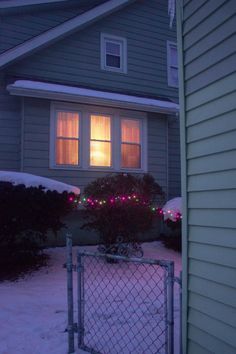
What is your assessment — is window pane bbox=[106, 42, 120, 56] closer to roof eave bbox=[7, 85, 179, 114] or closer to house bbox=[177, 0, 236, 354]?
roof eave bbox=[7, 85, 179, 114]

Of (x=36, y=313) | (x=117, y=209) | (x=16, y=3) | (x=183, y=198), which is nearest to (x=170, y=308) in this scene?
(x=183, y=198)

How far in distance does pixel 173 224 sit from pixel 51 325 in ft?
19.7

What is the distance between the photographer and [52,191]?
809cm

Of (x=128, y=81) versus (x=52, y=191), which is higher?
(x=128, y=81)

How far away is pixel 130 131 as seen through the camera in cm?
1234

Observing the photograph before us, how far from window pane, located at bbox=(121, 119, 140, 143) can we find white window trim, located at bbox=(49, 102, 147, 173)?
4.4 inches

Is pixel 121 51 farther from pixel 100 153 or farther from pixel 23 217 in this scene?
pixel 23 217

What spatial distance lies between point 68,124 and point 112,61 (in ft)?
9.01

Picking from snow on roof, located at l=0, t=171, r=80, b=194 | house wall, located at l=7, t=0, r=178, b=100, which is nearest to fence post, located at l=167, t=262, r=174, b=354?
snow on roof, located at l=0, t=171, r=80, b=194

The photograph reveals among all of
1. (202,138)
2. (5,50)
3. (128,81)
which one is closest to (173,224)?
(128,81)

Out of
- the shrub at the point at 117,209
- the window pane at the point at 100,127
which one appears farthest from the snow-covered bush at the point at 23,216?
the window pane at the point at 100,127

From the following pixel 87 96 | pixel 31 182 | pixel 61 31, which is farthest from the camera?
pixel 61 31

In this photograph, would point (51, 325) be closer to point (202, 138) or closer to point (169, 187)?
point (202, 138)

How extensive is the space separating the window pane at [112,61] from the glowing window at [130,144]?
1.90 metres
